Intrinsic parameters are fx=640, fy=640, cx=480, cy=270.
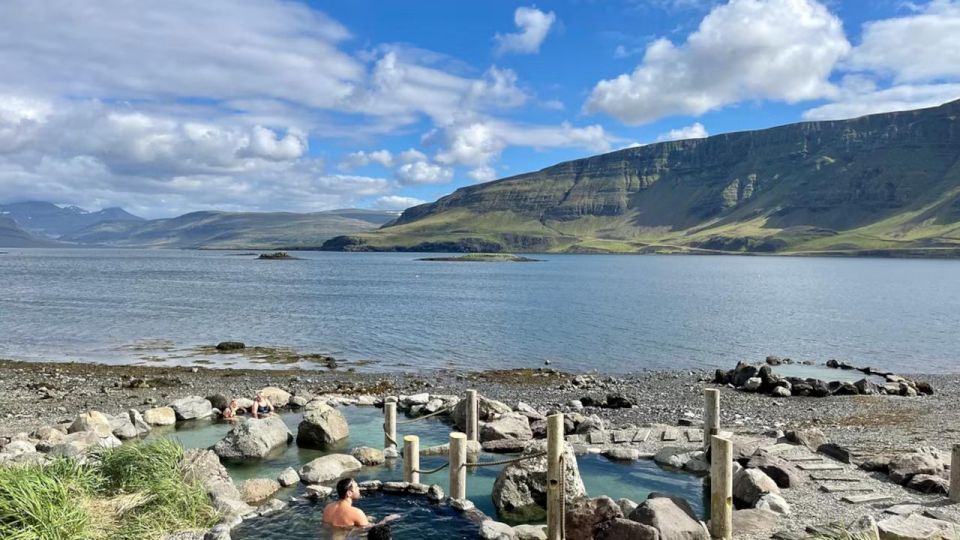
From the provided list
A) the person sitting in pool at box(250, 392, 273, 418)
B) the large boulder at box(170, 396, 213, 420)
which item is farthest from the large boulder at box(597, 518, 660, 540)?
the large boulder at box(170, 396, 213, 420)

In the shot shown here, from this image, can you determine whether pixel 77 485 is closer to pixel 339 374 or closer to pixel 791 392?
pixel 339 374

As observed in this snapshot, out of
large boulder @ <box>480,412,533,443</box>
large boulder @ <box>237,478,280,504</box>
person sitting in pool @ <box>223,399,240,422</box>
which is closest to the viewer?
large boulder @ <box>237,478,280,504</box>

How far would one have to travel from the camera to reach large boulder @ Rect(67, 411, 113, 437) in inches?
1000

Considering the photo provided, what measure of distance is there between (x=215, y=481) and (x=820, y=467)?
19251 millimetres

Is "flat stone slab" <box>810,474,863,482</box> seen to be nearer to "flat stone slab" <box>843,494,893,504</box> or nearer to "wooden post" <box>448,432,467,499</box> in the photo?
"flat stone slab" <box>843,494,893,504</box>

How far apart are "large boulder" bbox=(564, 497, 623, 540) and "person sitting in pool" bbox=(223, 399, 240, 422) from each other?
19.4 m

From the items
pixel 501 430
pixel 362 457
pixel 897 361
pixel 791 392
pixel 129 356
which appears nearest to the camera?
pixel 362 457

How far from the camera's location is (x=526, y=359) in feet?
173

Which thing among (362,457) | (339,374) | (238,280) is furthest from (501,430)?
(238,280)

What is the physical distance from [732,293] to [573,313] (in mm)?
47274

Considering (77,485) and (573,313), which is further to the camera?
(573,313)

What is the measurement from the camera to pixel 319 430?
26.0m

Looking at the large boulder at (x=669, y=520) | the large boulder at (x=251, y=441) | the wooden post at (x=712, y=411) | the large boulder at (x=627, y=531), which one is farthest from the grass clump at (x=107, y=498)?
the wooden post at (x=712, y=411)

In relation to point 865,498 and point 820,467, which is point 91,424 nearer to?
point 820,467
